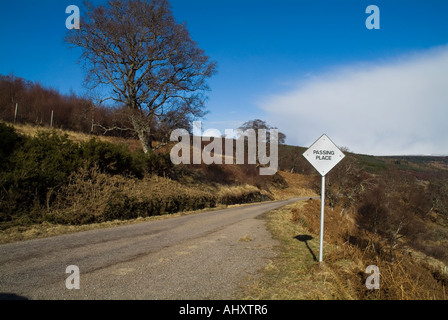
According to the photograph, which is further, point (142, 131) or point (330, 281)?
point (142, 131)

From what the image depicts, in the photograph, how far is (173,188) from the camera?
19.6 m

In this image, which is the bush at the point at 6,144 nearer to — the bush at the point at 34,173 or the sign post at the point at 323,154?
the bush at the point at 34,173

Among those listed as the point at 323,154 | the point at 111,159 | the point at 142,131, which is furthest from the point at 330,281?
the point at 142,131

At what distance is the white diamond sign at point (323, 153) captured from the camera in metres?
6.18

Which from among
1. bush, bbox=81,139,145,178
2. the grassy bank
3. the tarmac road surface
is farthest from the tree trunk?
the grassy bank

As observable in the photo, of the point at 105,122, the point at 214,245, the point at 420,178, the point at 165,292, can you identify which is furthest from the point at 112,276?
the point at 420,178

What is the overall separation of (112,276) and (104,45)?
2082 cm

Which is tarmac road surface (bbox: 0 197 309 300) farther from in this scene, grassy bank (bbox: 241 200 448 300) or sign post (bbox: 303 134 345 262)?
sign post (bbox: 303 134 345 262)

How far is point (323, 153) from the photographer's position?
6242 millimetres

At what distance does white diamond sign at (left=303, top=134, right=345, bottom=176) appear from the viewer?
618 cm

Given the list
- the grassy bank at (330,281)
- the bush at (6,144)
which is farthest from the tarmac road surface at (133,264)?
the bush at (6,144)

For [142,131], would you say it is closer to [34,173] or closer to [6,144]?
[6,144]

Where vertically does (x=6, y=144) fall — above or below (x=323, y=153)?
above

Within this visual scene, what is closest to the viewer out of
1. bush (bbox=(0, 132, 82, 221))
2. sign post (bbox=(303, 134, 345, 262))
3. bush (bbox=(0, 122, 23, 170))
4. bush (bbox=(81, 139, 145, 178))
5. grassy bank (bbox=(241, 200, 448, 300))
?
grassy bank (bbox=(241, 200, 448, 300))
